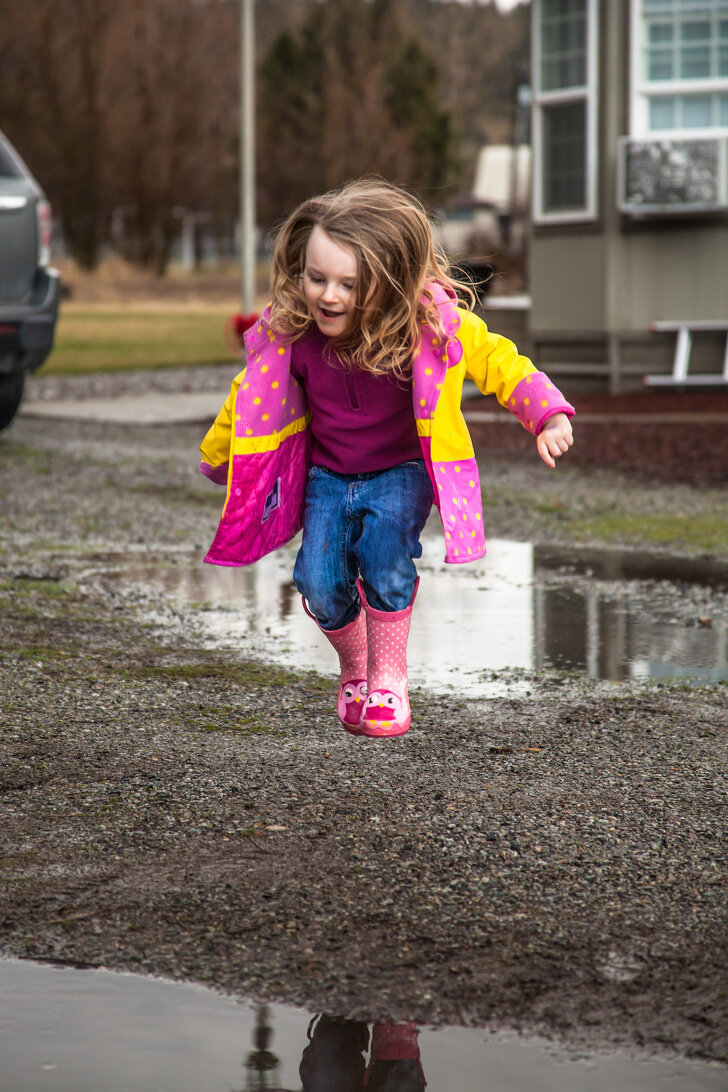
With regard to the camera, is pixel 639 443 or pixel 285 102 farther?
pixel 285 102

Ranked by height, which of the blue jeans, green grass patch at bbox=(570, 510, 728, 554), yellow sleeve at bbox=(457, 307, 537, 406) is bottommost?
green grass patch at bbox=(570, 510, 728, 554)

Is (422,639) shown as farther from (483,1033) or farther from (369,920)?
(483,1033)

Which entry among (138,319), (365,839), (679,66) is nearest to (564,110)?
(679,66)

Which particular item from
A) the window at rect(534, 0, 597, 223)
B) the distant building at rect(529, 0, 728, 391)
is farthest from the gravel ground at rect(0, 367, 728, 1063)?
the window at rect(534, 0, 597, 223)

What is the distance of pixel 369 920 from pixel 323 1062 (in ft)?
1.59

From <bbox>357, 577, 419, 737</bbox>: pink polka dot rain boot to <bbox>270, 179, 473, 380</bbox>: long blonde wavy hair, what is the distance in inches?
25.2

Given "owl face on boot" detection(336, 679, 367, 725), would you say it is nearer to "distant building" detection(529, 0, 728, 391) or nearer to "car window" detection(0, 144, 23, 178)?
"car window" detection(0, 144, 23, 178)

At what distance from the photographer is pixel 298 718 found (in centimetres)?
435

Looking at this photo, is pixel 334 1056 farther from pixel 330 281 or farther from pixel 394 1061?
pixel 330 281

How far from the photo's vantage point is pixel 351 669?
405 centimetres

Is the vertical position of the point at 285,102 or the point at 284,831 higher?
the point at 285,102

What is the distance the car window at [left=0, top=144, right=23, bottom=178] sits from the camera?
9.55 metres

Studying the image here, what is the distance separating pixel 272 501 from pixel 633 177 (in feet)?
33.3

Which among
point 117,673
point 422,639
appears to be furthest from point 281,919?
point 422,639
